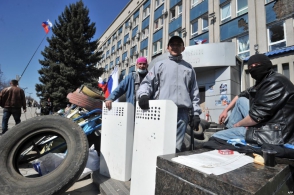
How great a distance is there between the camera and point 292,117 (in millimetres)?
1666

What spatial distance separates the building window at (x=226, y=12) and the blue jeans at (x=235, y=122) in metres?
12.4

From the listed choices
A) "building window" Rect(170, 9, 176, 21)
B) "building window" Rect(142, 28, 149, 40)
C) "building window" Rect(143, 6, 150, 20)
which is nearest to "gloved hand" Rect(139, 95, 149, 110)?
"building window" Rect(170, 9, 176, 21)

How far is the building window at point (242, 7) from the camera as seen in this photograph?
37.1ft

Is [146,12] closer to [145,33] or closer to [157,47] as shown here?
[145,33]

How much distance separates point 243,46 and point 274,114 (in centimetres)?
1146

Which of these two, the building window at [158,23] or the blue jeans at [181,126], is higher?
the building window at [158,23]

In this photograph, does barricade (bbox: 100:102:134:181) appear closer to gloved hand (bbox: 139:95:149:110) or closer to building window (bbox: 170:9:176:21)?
gloved hand (bbox: 139:95:149:110)

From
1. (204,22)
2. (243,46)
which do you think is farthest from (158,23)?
(243,46)

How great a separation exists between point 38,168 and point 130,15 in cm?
2853

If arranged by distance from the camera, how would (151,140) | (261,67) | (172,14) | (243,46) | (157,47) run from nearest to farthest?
(151,140)
(261,67)
(243,46)
(172,14)
(157,47)

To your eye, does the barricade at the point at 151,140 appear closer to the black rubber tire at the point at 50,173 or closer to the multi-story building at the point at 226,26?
the black rubber tire at the point at 50,173

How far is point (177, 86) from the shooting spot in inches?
83.9

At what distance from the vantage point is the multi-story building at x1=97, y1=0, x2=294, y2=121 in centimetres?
941

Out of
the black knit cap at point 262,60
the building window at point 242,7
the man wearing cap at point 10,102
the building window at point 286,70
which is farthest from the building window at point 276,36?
the man wearing cap at point 10,102
